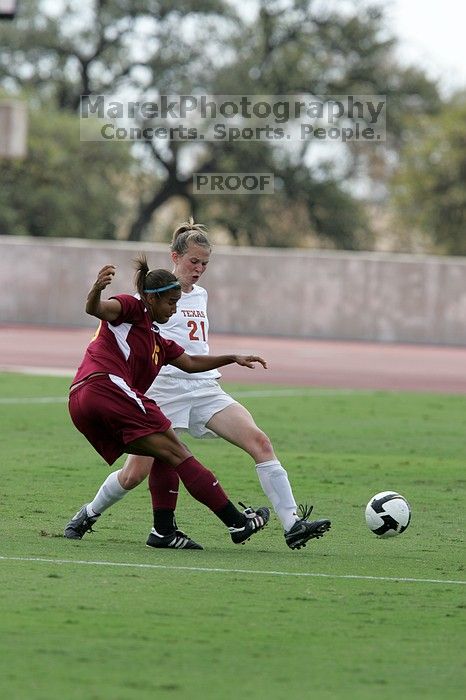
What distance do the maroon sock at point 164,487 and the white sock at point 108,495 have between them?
0.18 metres

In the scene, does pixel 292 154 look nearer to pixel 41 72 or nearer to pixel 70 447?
pixel 41 72

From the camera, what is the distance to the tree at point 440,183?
50781mm

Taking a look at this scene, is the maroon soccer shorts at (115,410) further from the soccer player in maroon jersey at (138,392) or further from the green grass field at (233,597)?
the green grass field at (233,597)

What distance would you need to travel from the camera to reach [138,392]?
28.5ft

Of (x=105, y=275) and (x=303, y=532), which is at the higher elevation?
(x=105, y=275)

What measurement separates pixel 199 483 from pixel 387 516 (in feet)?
4.39

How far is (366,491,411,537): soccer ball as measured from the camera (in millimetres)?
9312

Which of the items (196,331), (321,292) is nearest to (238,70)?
(321,292)

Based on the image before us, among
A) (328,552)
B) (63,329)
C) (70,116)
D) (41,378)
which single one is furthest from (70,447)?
(70,116)

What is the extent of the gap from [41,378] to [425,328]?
13905 mm

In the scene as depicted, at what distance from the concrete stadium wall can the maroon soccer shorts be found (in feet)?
85.4

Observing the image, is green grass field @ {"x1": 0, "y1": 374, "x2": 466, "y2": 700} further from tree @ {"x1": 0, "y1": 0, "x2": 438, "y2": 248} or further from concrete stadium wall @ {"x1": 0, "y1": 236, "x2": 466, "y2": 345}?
tree @ {"x1": 0, "y1": 0, "x2": 438, "y2": 248}

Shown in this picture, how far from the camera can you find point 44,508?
10.4 meters

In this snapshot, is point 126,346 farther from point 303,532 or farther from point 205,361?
point 303,532
